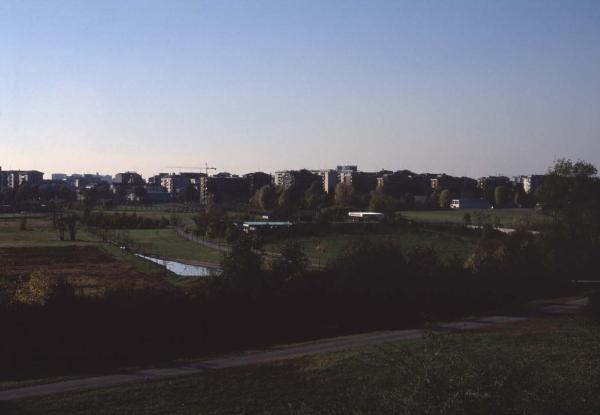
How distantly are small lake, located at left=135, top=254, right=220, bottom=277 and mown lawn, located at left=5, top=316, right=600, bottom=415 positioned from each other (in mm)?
26837

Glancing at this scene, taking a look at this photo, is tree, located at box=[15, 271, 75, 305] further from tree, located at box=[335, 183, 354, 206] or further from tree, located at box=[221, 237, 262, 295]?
tree, located at box=[335, 183, 354, 206]

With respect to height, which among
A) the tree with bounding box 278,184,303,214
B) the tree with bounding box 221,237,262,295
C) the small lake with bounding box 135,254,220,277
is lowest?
the small lake with bounding box 135,254,220,277

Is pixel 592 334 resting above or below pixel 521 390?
below

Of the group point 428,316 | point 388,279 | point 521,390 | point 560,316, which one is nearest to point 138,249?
point 388,279

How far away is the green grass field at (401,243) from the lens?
59325 millimetres

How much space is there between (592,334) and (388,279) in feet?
46.7

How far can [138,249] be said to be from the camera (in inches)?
2591

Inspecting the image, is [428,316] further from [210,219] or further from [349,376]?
[210,219]

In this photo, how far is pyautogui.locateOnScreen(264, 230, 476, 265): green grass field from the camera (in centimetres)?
5933

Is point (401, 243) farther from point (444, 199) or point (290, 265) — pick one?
point (444, 199)

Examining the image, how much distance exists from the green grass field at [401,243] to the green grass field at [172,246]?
5.77 meters

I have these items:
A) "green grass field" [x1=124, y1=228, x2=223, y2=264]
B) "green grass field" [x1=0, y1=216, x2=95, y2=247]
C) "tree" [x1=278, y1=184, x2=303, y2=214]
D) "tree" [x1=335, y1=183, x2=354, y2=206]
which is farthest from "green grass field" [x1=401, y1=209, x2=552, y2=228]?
"green grass field" [x1=0, y1=216, x2=95, y2=247]

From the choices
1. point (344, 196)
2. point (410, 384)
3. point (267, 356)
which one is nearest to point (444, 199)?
point (344, 196)

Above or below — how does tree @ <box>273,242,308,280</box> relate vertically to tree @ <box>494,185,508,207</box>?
below
